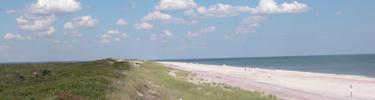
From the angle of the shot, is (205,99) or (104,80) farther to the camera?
(205,99)

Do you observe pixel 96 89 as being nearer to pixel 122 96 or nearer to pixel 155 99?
pixel 122 96

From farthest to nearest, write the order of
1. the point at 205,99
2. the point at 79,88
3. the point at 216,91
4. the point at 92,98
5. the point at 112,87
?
the point at 216,91 → the point at 205,99 → the point at 112,87 → the point at 79,88 → the point at 92,98

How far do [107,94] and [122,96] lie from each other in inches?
23.3

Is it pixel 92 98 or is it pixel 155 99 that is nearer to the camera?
pixel 92 98

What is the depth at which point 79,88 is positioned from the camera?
1316 cm

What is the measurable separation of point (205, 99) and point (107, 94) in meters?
7.24

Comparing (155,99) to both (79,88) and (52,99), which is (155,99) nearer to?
(79,88)

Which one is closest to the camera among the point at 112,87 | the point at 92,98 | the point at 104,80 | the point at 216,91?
the point at 92,98

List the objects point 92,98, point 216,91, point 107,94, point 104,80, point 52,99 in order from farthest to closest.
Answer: point 216,91 → point 104,80 → point 107,94 → point 92,98 → point 52,99

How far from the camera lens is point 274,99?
61.9 ft

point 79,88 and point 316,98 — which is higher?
point 79,88

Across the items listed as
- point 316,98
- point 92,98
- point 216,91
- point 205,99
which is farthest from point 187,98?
point 316,98

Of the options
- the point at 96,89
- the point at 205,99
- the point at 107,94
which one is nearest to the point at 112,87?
the point at 96,89

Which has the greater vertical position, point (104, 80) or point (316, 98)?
point (104, 80)
